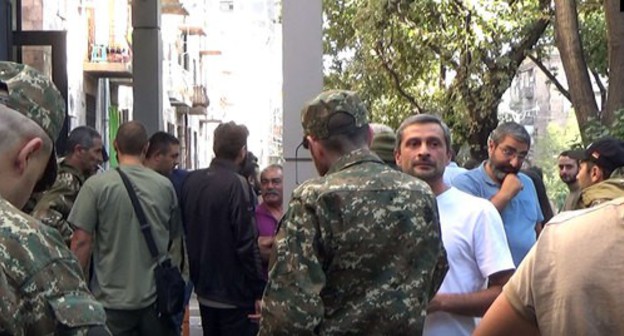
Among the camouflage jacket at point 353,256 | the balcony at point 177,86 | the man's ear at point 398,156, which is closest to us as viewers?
the camouflage jacket at point 353,256

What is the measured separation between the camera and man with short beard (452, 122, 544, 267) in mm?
7426

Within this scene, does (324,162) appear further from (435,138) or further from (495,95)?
(495,95)

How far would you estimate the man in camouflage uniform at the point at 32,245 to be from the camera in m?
2.70

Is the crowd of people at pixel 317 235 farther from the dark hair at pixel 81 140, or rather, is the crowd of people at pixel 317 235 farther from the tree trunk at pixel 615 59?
the tree trunk at pixel 615 59

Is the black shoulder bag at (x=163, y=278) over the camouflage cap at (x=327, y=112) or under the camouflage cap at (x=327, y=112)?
under

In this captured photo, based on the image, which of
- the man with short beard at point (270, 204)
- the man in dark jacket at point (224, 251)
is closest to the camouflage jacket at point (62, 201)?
the man in dark jacket at point (224, 251)

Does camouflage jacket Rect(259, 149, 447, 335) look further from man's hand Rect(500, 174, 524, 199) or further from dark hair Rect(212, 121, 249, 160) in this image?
dark hair Rect(212, 121, 249, 160)

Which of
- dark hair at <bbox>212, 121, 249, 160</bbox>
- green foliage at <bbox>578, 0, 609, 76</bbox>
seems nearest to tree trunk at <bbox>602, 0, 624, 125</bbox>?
dark hair at <bbox>212, 121, 249, 160</bbox>

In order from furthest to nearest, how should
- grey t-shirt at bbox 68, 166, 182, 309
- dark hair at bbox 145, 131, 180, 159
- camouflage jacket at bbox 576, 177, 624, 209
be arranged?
1. dark hair at bbox 145, 131, 180, 159
2. grey t-shirt at bbox 68, 166, 182, 309
3. camouflage jacket at bbox 576, 177, 624, 209

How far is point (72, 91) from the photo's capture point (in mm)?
27328

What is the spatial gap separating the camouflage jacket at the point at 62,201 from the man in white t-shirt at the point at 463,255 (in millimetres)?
2691

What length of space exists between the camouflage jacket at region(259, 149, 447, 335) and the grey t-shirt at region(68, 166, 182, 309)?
2785mm

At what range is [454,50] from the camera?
19.4 meters

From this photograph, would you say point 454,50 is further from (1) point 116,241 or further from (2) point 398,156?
(2) point 398,156
